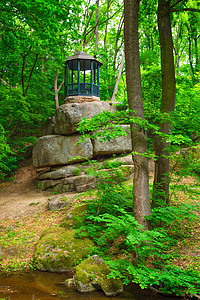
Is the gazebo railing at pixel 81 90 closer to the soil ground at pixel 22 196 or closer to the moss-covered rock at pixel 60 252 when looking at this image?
the soil ground at pixel 22 196

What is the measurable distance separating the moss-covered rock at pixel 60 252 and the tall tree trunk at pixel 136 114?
1.55m

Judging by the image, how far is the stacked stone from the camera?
11867 millimetres

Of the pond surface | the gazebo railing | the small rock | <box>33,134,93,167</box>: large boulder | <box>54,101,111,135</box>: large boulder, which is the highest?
the gazebo railing

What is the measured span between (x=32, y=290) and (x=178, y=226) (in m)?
3.68

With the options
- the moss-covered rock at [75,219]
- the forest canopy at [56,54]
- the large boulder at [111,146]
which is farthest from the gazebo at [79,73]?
the moss-covered rock at [75,219]

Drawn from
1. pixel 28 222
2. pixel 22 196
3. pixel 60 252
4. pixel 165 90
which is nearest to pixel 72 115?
pixel 22 196

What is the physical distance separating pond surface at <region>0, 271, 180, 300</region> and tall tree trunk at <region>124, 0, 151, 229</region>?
1425 mm

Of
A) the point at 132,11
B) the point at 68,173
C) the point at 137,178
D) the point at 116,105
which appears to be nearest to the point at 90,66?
the point at 116,105

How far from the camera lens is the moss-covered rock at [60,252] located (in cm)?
535

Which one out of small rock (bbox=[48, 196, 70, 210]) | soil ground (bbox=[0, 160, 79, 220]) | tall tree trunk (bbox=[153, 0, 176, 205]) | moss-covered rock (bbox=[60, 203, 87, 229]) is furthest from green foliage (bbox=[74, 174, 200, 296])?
soil ground (bbox=[0, 160, 79, 220])

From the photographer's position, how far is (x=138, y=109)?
216 inches

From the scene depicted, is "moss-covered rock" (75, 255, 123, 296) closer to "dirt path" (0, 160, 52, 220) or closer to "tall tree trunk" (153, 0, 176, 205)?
"tall tree trunk" (153, 0, 176, 205)

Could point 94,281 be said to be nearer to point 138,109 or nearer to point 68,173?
point 138,109

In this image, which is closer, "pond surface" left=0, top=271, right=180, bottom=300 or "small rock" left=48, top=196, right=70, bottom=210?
"pond surface" left=0, top=271, right=180, bottom=300
